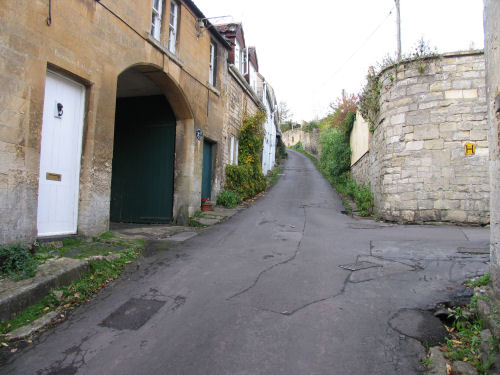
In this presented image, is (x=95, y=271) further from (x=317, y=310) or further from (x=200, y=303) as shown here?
(x=317, y=310)

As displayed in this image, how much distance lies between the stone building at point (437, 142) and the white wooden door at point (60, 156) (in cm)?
782

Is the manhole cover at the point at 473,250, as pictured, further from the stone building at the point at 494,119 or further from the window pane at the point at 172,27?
the window pane at the point at 172,27

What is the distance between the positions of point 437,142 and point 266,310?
7.33 m

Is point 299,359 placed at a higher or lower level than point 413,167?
lower

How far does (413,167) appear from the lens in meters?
8.70

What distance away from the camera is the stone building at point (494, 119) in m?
2.99

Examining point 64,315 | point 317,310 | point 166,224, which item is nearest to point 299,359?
point 317,310

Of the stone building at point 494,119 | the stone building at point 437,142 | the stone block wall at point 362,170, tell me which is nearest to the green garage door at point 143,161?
the stone building at point 437,142

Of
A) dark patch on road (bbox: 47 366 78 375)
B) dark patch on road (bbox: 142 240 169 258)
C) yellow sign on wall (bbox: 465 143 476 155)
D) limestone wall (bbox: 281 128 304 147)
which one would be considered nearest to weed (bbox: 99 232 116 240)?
dark patch on road (bbox: 142 240 169 258)

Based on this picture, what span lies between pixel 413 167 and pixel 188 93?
6.59 metres

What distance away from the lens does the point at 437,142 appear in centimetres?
847

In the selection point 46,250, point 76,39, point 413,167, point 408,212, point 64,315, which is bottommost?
point 64,315

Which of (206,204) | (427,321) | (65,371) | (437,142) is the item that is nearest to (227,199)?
(206,204)

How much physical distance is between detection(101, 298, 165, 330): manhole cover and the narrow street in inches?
0.5
